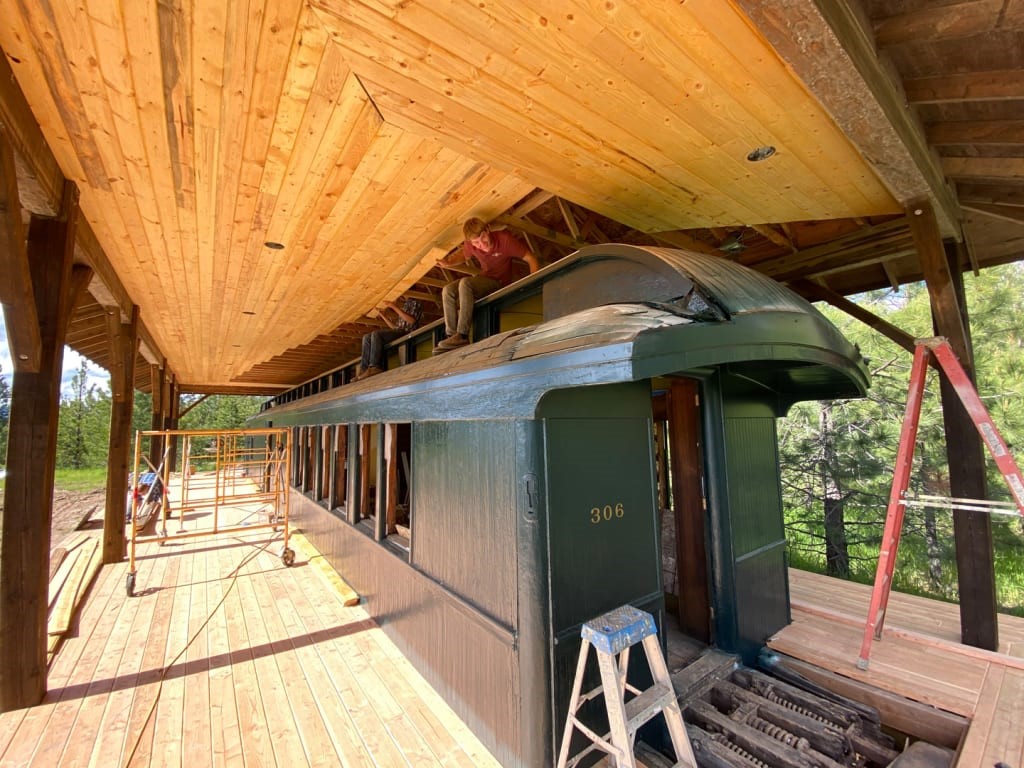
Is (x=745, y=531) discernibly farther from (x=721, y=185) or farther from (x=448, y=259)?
(x=448, y=259)

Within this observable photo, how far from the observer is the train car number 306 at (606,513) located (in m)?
2.24

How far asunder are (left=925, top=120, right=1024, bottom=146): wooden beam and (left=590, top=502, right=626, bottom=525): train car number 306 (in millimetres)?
3018

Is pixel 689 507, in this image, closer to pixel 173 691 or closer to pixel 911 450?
pixel 911 450

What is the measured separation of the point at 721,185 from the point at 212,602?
20.5 feet

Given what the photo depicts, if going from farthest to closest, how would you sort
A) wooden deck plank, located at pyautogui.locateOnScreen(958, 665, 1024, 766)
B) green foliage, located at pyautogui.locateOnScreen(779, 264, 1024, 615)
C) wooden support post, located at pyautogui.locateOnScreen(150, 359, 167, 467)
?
wooden support post, located at pyautogui.locateOnScreen(150, 359, 167, 467) < green foliage, located at pyautogui.locateOnScreen(779, 264, 1024, 615) < wooden deck plank, located at pyautogui.locateOnScreen(958, 665, 1024, 766)

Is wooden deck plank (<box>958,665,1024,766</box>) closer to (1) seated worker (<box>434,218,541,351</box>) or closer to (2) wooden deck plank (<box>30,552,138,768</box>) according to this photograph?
A: (1) seated worker (<box>434,218,541,351</box>)

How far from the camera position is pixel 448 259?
4.40 meters

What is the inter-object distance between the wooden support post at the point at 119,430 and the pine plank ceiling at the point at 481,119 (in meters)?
2.25

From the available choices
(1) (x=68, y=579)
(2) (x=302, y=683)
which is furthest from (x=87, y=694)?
(1) (x=68, y=579)

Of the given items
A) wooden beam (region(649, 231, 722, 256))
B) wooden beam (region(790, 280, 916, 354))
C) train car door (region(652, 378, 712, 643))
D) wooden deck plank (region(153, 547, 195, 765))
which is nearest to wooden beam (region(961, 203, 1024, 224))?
wooden beam (region(790, 280, 916, 354))

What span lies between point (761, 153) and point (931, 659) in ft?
11.8

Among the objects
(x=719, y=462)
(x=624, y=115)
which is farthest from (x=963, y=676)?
(x=624, y=115)

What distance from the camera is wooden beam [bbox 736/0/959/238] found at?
1459 millimetres

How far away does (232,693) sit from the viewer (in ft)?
9.66
